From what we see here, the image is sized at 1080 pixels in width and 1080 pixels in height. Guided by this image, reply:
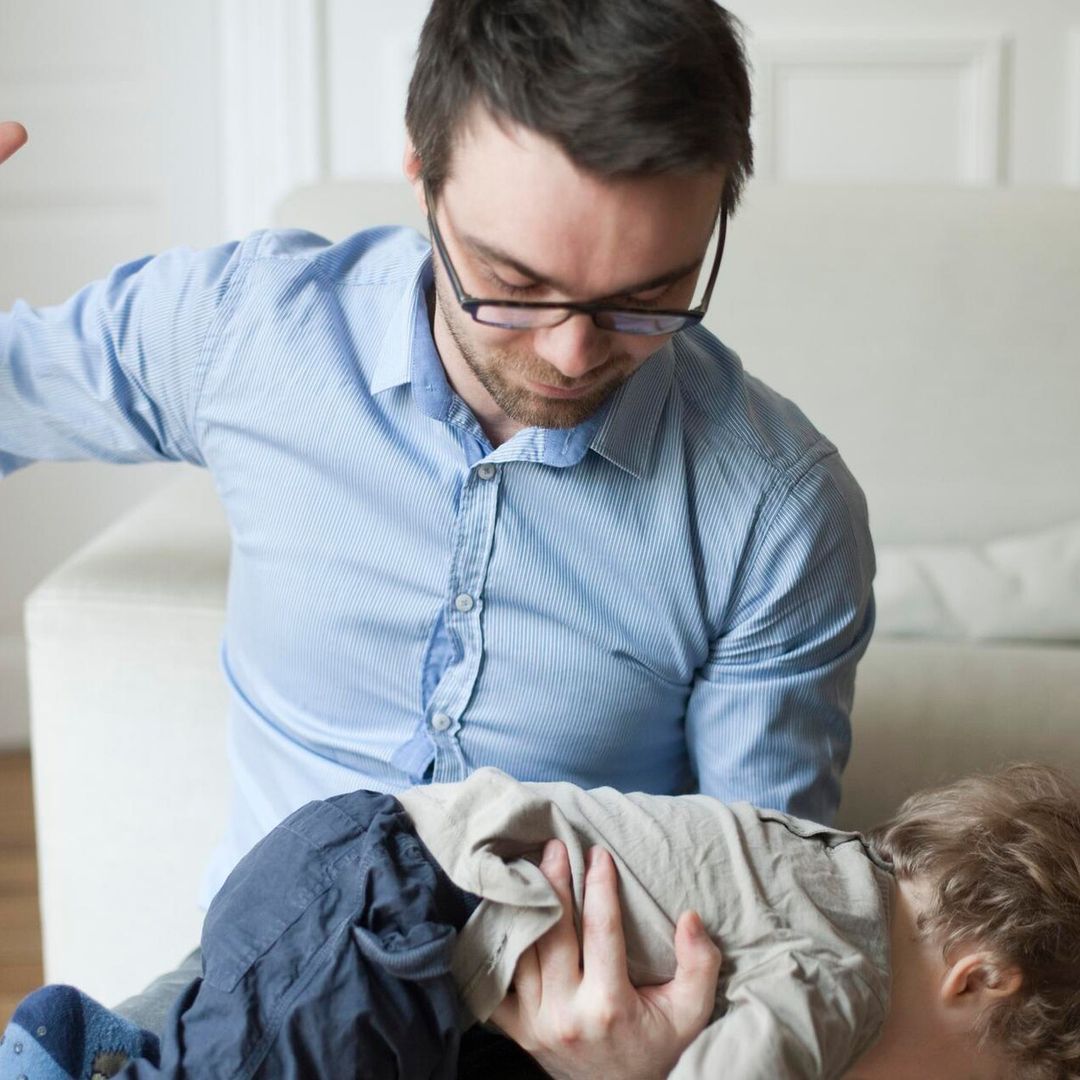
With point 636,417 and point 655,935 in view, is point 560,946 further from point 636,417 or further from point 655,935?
point 636,417

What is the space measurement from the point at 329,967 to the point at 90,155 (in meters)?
2.36

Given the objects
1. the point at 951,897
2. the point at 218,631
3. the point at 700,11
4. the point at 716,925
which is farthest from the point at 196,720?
the point at 700,11

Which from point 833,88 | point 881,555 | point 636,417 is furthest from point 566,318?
point 833,88

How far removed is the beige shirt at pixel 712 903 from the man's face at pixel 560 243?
36 centimetres

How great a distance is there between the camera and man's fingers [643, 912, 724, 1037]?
1.15 m

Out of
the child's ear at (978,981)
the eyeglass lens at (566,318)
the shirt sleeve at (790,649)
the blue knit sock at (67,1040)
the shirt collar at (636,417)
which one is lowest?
the child's ear at (978,981)

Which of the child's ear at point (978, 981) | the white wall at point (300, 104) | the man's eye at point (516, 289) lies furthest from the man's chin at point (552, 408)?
the white wall at point (300, 104)

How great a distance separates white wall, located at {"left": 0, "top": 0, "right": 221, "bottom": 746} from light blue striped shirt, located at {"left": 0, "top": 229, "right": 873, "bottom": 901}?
1.69m

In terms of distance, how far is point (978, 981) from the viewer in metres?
1.33

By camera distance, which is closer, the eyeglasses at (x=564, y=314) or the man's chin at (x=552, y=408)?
the eyeglasses at (x=564, y=314)

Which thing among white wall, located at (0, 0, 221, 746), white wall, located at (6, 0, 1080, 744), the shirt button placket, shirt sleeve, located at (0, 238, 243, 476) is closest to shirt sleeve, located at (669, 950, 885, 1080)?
the shirt button placket

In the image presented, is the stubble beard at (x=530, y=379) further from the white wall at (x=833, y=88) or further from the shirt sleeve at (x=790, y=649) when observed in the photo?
the white wall at (x=833, y=88)

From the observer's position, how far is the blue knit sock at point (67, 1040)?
1155 millimetres

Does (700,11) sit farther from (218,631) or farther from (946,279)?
(946,279)
